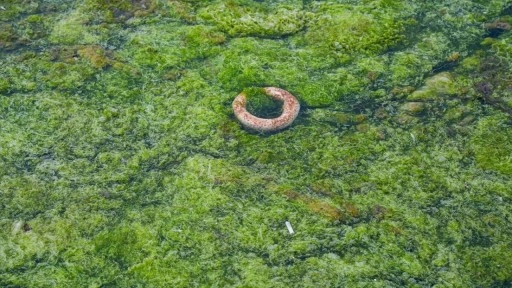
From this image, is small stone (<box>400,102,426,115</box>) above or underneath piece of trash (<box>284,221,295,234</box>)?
above

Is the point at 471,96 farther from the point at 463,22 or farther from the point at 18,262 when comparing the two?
the point at 18,262

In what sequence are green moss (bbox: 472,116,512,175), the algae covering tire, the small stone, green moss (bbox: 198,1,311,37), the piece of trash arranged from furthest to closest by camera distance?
green moss (bbox: 198,1,311,37), the small stone, the algae covering tire, green moss (bbox: 472,116,512,175), the piece of trash

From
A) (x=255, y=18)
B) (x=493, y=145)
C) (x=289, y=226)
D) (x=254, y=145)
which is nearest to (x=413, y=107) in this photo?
(x=493, y=145)

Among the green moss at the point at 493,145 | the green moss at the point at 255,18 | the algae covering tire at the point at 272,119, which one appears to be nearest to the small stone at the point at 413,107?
the green moss at the point at 493,145

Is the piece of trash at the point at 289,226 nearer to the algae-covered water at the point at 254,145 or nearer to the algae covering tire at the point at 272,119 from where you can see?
the algae-covered water at the point at 254,145

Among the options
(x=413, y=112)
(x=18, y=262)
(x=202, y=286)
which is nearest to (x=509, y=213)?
(x=413, y=112)

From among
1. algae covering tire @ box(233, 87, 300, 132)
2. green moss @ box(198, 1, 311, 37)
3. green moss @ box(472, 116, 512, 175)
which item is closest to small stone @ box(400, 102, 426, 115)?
green moss @ box(472, 116, 512, 175)

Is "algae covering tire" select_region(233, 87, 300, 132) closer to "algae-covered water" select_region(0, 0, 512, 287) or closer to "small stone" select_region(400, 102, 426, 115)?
"algae-covered water" select_region(0, 0, 512, 287)
